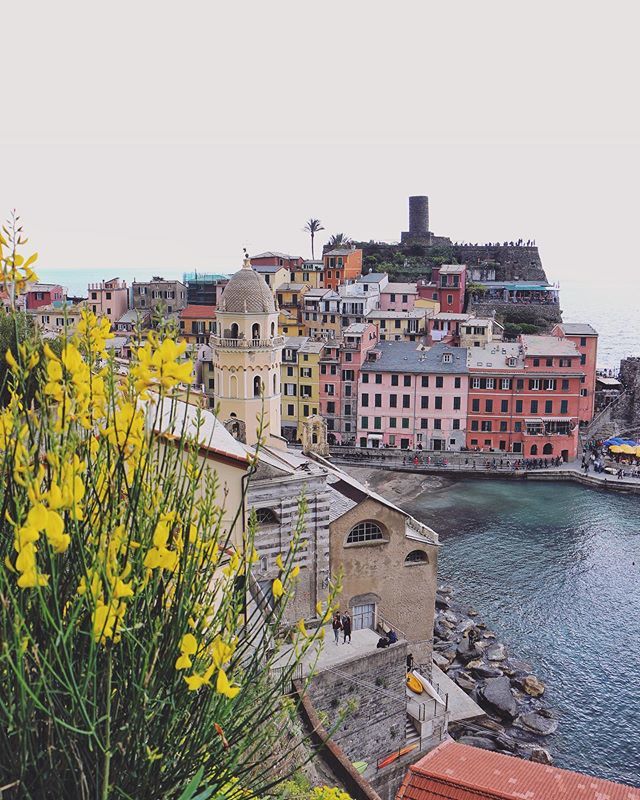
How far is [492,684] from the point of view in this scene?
28.4 m

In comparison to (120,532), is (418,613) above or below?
below

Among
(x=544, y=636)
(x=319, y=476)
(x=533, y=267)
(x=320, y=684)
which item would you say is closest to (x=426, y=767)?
(x=320, y=684)

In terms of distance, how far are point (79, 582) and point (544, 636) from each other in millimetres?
31473

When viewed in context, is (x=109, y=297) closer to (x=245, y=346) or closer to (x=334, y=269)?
(x=334, y=269)

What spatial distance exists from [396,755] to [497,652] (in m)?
12.1

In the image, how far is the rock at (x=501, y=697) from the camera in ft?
88.5

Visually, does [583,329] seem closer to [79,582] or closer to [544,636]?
[544,636]

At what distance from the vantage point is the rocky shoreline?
25.4 meters

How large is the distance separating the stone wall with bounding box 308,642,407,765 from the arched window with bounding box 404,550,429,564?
5.57 m

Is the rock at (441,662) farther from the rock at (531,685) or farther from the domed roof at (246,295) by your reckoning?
the domed roof at (246,295)

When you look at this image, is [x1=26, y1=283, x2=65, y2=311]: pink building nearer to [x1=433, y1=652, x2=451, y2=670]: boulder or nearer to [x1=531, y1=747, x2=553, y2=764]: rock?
[x1=433, y1=652, x2=451, y2=670]: boulder

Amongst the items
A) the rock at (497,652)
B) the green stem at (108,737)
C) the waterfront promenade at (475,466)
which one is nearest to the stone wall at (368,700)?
the rock at (497,652)

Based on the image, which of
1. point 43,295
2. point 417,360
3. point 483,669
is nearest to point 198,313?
point 43,295

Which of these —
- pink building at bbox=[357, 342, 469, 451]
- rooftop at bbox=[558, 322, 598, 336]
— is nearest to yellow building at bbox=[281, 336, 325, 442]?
pink building at bbox=[357, 342, 469, 451]
